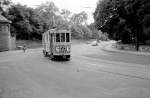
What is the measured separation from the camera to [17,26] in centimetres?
5369

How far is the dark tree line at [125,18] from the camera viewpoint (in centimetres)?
3070

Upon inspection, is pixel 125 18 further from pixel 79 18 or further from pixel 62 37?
pixel 79 18

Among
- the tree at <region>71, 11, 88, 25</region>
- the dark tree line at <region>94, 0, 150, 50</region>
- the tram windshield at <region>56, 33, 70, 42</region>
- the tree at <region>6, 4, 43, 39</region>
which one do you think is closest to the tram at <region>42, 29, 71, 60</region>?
the tram windshield at <region>56, 33, 70, 42</region>

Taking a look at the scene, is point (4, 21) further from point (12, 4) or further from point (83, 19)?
point (83, 19)

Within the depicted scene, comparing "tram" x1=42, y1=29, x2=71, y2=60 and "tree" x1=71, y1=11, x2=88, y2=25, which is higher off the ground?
"tree" x1=71, y1=11, x2=88, y2=25

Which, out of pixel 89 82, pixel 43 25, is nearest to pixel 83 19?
pixel 43 25

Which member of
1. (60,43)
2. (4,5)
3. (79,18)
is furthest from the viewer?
(79,18)

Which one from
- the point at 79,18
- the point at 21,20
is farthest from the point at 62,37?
the point at 79,18

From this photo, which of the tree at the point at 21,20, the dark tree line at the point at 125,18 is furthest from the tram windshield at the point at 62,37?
the tree at the point at 21,20

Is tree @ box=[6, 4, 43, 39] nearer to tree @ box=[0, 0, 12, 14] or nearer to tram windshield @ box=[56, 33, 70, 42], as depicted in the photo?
tree @ box=[0, 0, 12, 14]

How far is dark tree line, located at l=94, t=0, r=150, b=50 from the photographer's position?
30.7m

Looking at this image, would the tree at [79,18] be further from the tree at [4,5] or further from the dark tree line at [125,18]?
the dark tree line at [125,18]

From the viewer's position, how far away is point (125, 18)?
A: 3541 cm

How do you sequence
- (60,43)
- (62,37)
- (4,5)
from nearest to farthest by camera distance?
(60,43) < (62,37) < (4,5)
